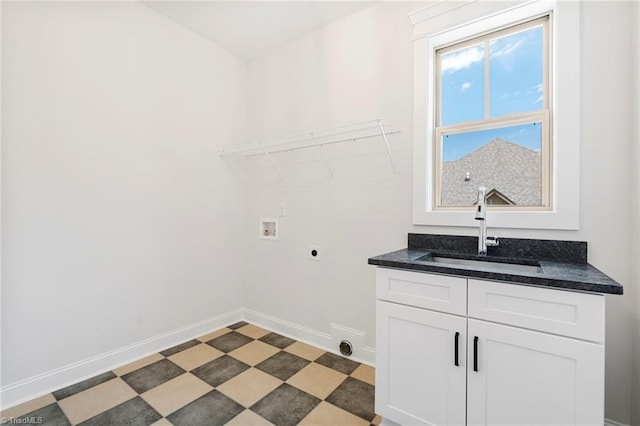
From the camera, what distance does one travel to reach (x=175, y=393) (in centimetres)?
183

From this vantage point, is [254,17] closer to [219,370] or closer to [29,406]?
[219,370]

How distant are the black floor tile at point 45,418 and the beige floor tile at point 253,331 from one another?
133 cm

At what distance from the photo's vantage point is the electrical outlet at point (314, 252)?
99.1 inches

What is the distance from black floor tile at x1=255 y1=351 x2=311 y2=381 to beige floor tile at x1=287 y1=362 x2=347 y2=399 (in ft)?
0.16

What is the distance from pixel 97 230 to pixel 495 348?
2.47m

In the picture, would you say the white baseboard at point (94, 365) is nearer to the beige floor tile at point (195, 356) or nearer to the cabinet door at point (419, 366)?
the beige floor tile at point (195, 356)

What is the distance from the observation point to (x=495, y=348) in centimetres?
124

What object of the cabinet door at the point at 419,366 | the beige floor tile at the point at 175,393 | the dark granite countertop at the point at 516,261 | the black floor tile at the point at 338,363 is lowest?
the beige floor tile at the point at 175,393

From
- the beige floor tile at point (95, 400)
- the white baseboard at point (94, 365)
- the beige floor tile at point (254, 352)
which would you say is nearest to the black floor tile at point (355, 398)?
the beige floor tile at point (254, 352)

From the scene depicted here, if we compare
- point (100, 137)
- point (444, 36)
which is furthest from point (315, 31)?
point (100, 137)

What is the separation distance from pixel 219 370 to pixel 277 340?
608 mm

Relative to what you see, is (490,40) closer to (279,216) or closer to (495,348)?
(495,348)

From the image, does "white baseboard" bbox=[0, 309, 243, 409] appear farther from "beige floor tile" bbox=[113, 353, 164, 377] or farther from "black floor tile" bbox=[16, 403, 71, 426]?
"black floor tile" bbox=[16, 403, 71, 426]

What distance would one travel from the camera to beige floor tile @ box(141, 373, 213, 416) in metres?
1.71
